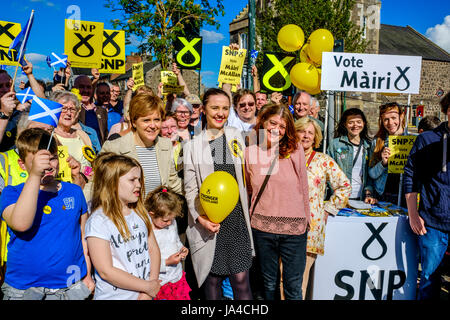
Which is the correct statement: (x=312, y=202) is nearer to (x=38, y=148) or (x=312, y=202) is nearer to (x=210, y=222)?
(x=210, y=222)

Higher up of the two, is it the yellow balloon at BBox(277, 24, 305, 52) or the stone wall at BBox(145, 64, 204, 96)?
the stone wall at BBox(145, 64, 204, 96)

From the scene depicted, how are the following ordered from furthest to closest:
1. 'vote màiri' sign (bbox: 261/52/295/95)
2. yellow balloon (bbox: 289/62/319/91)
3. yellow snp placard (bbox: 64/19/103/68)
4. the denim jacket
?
'vote màiri' sign (bbox: 261/52/295/95), yellow snp placard (bbox: 64/19/103/68), yellow balloon (bbox: 289/62/319/91), the denim jacket

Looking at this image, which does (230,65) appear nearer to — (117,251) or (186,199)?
(186,199)

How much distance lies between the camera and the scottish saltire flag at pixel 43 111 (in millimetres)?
2424

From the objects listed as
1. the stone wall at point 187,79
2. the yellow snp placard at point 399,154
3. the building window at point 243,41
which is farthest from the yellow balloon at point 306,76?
the stone wall at point 187,79

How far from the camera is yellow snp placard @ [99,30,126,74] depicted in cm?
609

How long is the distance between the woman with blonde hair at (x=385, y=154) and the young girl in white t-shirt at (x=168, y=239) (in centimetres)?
203

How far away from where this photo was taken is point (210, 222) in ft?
8.43

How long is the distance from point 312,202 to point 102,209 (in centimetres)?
180

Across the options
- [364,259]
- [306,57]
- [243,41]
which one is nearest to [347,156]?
[364,259]

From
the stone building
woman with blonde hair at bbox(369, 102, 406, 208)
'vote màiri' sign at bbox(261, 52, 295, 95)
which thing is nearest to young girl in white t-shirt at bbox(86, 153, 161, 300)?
woman with blonde hair at bbox(369, 102, 406, 208)

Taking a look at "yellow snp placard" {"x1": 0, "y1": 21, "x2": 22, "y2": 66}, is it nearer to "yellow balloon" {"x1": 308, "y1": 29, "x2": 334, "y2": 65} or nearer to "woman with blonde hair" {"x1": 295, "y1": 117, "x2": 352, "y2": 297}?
"yellow balloon" {"x1": 308, "y1": 29, "x2": 334, "y2": 65}

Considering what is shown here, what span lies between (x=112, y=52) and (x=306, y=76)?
3472mm

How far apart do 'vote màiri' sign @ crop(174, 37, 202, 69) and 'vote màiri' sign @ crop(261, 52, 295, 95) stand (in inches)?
55.1
